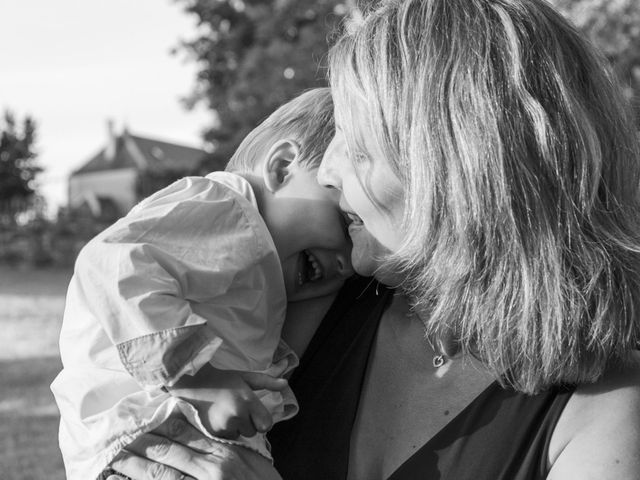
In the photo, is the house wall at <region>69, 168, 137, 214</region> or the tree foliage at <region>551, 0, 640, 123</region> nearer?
the tree foliage at <region>551, 0, 640, 123</region>

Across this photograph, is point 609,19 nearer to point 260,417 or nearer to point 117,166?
point 260,417

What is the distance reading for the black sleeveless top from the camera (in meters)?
1.65

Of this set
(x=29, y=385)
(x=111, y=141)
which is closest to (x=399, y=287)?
(x=29, y=385)

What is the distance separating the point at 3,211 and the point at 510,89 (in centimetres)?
3235

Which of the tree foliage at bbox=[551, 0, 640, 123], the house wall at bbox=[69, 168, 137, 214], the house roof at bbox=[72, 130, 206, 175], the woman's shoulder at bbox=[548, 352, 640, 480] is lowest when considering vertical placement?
the house wall at bbox=[69, 168, 137, 214]

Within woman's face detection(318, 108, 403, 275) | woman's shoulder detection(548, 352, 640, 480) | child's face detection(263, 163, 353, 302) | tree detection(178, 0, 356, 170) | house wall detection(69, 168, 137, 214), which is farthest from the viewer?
house wall detection(69, 168, 137, 214)

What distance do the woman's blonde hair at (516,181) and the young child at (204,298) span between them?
0.41 m

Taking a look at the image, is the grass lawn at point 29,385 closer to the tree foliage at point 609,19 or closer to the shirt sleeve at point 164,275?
Result: the shirt sleeve at point 164,275

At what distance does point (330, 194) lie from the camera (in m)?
2.08

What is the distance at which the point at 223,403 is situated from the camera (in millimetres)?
1710

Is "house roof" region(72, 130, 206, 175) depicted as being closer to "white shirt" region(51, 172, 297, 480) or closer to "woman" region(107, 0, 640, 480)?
"white shirt" region(51, 172, 297, 480)

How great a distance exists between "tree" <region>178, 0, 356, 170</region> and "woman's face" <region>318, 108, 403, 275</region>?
13333 millimetres

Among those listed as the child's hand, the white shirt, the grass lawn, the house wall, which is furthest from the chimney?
the child's hand

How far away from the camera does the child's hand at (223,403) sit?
67.2 inches
